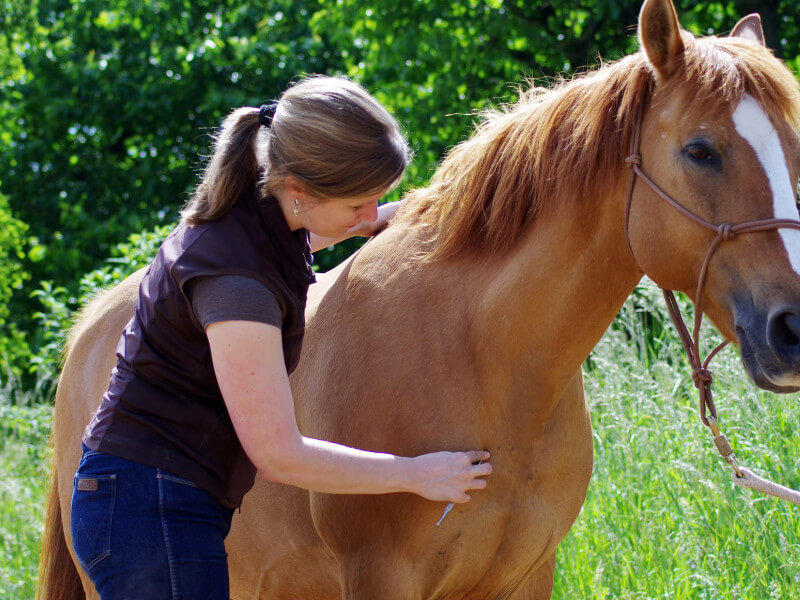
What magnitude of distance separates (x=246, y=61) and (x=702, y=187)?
11.9 metres

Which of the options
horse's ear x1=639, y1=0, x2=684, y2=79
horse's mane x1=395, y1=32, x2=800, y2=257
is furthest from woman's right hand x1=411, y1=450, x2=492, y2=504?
horse's ear x1=639, y1=0, x2=684, y2=79

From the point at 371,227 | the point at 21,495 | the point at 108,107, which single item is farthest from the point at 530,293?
the point at 108,107

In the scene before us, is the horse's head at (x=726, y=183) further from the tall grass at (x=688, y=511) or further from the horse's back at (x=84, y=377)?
the horse's back at (x=84, y=377)

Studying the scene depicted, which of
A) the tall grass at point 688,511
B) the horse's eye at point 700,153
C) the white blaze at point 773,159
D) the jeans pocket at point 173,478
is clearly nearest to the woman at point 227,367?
the jeans pocket at point 173,478

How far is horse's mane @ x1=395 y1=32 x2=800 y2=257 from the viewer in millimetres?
1949

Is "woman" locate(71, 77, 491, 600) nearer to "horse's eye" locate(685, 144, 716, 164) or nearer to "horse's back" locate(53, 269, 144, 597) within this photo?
"horse's eye" locate(685, 144, 716, 164)

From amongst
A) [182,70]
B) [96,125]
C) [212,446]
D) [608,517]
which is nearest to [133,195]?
[96,125]

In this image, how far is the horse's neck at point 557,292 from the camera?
2148mm

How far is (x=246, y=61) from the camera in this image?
506 inches

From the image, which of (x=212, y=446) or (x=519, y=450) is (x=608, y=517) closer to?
(x=519, y=450)

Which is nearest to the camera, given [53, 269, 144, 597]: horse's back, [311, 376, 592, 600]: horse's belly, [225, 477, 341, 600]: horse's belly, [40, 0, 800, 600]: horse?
[40, 0, 800, 600]: horse

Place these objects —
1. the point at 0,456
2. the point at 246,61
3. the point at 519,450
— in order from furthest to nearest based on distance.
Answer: the point at 246,61, the point at 0,456, the point at 519,450

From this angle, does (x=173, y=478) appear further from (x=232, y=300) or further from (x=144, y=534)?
(x=232, y=300)

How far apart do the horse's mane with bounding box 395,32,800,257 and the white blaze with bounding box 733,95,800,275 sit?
4cm
